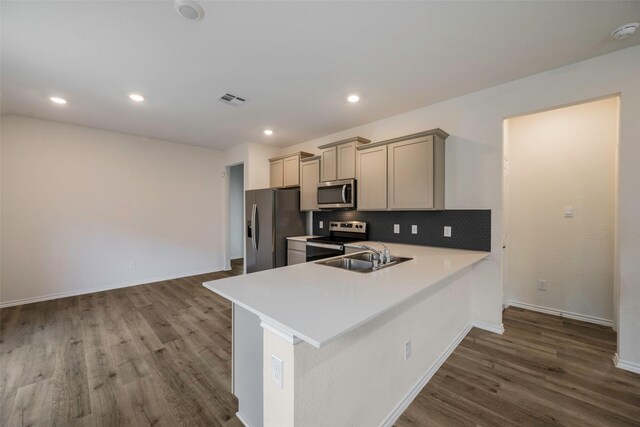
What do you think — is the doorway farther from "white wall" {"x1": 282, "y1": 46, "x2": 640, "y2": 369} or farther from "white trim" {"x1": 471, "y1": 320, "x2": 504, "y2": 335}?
"white trim" {"x1": 471, "y1": 320, "x2": 504, "y2": 335}

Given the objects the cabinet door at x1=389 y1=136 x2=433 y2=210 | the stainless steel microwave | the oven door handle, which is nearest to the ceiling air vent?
the stainless steel microwave

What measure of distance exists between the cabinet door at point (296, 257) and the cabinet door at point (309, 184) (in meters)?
0.75

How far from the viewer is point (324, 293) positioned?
1328 mm

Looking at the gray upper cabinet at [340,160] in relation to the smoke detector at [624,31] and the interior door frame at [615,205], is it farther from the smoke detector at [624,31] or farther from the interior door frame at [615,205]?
the smoke detector at [624,31]

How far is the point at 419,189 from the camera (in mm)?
2811

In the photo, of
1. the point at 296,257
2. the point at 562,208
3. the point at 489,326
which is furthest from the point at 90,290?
the point at 562,208

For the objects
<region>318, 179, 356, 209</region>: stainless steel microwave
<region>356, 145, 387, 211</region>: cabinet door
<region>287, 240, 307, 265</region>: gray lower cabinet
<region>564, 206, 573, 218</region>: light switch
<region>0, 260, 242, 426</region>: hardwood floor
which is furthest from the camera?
<region>287, 240, 307, 265</region>: gray lower cabinet

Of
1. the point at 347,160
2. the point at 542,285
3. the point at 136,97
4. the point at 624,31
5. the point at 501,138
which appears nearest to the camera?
the point at 624,31

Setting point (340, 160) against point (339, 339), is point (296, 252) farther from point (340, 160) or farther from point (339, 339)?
point (339, 339)

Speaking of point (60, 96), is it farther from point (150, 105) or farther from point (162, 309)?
point (162, 309)

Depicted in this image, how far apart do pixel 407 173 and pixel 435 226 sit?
2.42 feet

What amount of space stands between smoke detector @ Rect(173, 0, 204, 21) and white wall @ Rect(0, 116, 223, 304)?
3.70 meters

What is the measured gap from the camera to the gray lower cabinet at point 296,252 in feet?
11.9

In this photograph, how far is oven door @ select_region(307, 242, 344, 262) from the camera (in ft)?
10.3
